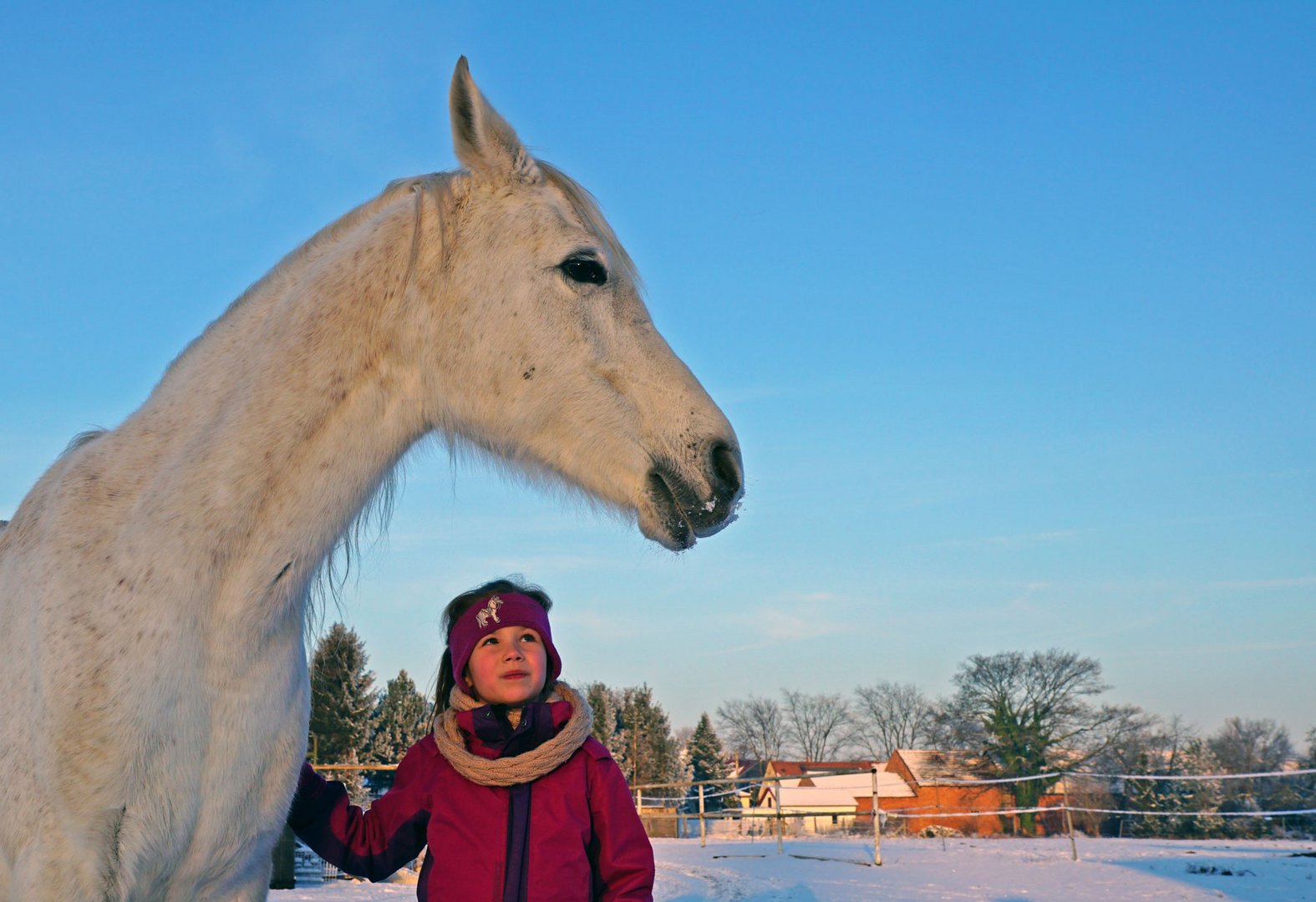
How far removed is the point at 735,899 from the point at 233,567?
335 inches

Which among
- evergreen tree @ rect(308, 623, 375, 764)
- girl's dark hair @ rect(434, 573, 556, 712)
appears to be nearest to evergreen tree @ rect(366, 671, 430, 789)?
evergreen tree @ rect(308, 623, 375, 764)

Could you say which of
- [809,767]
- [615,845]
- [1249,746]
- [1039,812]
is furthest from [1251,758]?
[615,845]

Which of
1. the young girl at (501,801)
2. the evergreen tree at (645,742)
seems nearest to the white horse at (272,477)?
the young girl at (501,801)

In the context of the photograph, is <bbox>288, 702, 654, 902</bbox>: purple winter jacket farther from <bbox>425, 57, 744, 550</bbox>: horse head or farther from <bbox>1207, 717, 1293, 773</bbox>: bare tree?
<bbox>1207, 717, 1293, 773</bbox>: bare tree

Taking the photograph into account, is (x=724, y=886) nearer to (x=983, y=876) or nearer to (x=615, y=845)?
(x=983, y=876)

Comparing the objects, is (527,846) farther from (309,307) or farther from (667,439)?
(309,307)

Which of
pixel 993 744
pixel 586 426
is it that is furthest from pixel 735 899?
pixel 993 744

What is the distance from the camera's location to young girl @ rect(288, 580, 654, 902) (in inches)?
99.3

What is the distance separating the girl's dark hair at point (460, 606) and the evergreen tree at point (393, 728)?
21.6m

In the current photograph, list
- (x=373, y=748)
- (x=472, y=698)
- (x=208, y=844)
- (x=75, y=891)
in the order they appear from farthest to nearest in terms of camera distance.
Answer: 1. (x=373, y=748)
2. (x=472, y=698)
3. (x=208, y=844)
4. (x=75, y=891)

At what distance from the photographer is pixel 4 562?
7.57 ft

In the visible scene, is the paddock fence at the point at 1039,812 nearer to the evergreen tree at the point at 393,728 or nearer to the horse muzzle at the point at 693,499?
the evergreen tree at the point at 393,728

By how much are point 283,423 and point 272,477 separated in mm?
132

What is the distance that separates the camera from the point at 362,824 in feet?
9.01
